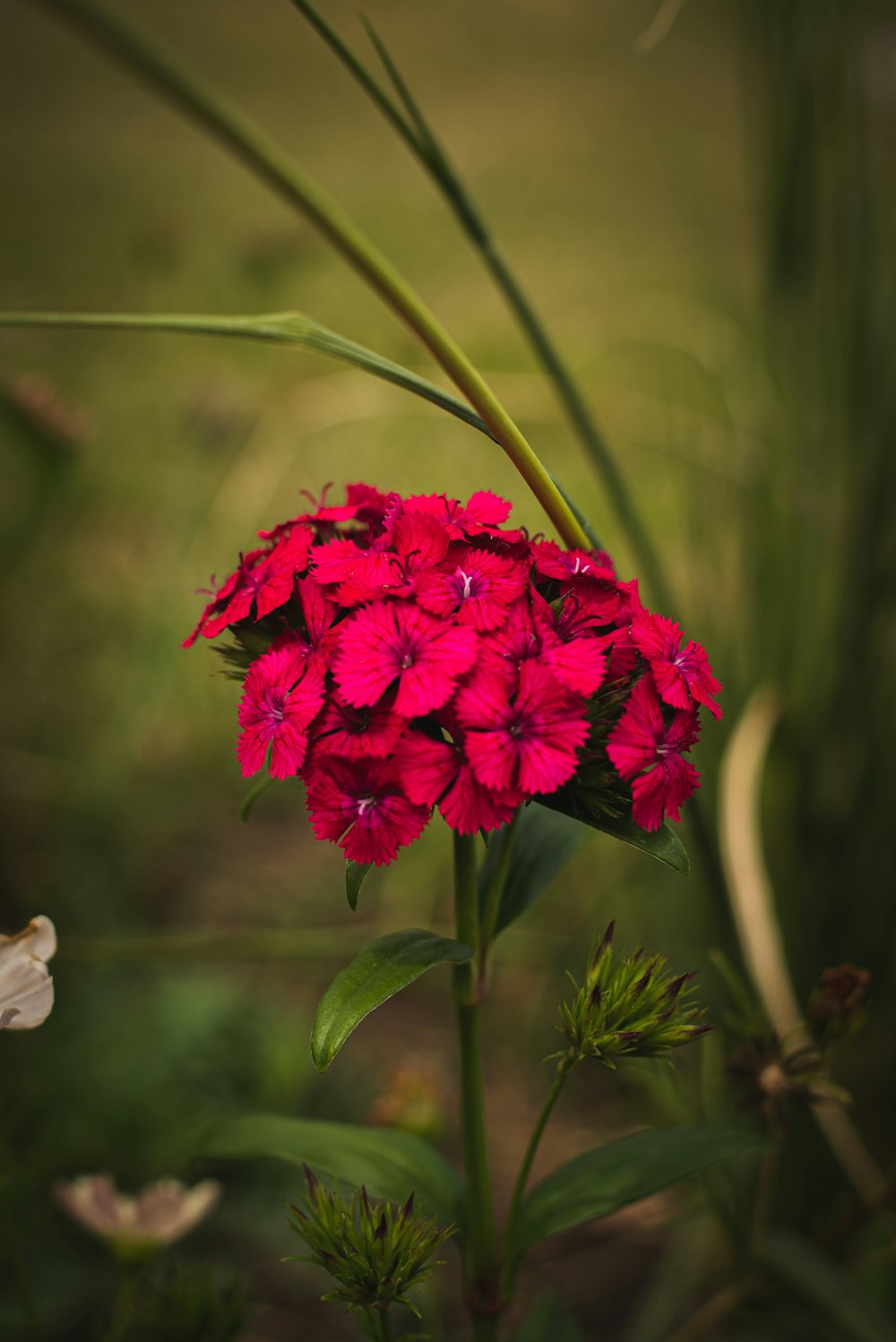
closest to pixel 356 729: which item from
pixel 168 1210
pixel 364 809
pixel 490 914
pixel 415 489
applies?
pixel 364 809

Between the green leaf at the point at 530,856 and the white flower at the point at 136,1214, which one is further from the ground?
the green leaf at the point at 530,856

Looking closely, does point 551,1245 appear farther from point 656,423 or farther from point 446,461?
point 446,461

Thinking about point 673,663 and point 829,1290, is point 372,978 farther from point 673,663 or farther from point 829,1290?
point 829,1290

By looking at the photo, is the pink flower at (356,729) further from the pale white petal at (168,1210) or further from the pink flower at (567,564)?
the pale white petal at (168,1210)

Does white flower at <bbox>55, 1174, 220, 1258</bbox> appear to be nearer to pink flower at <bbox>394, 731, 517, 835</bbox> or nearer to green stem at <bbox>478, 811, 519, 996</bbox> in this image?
green stem at <bbox>478, 811, 519, 996</bbox>

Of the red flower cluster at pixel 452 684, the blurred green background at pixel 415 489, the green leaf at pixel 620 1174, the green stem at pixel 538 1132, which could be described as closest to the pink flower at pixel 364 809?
the red flower cluster at pixel 452 684

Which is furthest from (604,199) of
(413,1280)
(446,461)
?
(413,1280)
